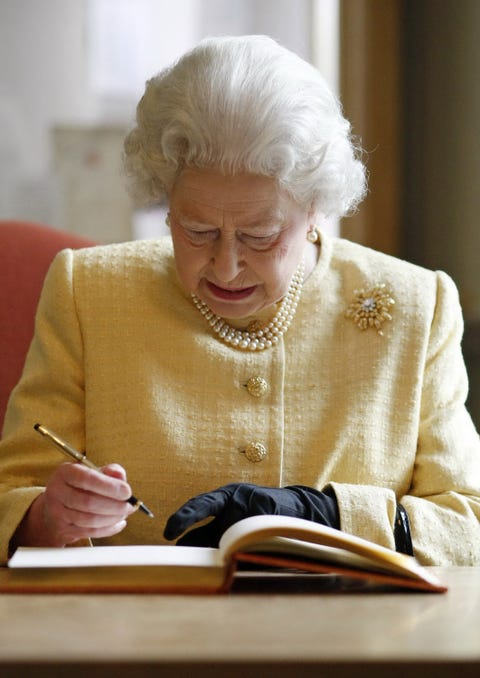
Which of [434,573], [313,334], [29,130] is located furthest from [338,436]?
[29,130]

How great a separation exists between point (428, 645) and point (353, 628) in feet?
0.24

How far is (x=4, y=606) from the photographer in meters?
0.98

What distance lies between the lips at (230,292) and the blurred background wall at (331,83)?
4.09 ft

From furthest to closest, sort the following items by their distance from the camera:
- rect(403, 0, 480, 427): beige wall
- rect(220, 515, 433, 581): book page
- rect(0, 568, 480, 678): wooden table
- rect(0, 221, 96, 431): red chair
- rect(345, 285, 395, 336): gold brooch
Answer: rect(403, 0, 480, 427): beige wall → rect(0, 221, 96, 431): red chair → rect(345, 285, 395, 336): gold brooch → rect(220, 515, 433, 581): book page → rect(0, 568, 480, 678): wooden table

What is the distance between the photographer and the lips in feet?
5.02

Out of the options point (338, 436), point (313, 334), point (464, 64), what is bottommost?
point (338, 436)

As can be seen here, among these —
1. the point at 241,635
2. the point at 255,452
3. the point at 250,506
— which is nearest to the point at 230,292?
the point at 255,452

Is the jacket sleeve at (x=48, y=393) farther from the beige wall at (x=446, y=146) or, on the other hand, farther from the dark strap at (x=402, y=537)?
the beige wall at (x=446, y=146)

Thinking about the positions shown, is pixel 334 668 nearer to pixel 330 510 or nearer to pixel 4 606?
pixel 4 606

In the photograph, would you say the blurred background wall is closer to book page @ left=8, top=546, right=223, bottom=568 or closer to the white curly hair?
the white curly hair

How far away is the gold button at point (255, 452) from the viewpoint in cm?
155

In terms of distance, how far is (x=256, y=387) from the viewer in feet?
5.20

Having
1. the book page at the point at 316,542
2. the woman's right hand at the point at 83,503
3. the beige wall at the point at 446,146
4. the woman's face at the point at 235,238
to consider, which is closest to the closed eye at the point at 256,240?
the woman's face at the point at 235,238

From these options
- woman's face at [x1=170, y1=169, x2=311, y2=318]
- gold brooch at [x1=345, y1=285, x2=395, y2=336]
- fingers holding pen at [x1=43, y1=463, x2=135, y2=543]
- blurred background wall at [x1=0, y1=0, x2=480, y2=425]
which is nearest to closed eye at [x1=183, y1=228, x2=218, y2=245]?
woman's face at [x1=170, y1=169, x2=311, y2=318]
